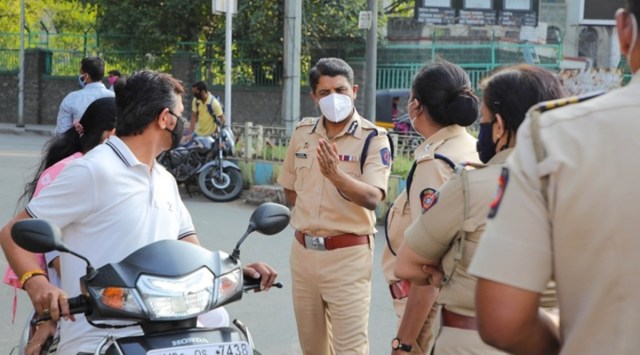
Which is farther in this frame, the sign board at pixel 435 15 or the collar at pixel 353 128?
the sign board at pixel 435 15

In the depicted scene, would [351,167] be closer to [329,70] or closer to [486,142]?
[329,70]

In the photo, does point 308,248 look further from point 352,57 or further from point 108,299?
point 352,57

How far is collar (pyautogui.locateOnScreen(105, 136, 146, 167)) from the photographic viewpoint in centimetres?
340

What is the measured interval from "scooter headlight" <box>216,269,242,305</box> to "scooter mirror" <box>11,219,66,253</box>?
1.63 ft

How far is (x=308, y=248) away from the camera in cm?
501

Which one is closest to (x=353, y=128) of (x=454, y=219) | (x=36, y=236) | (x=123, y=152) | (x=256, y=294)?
(x=123, y=152)

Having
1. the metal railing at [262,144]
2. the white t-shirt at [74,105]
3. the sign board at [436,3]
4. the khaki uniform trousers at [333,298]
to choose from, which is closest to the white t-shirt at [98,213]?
the khaki uniform trousers at [333,298]

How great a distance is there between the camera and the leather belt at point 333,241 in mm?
4953

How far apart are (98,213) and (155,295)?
0.61m

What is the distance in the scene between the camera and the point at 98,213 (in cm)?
331

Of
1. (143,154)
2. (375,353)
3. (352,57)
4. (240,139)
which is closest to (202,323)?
(143,154)

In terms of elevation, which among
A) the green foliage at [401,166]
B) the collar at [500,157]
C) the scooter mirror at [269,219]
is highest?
the collar at [500,157]

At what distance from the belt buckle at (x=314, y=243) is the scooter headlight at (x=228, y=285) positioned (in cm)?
189

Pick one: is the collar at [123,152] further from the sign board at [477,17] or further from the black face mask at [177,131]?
the sign board at [477,17]
